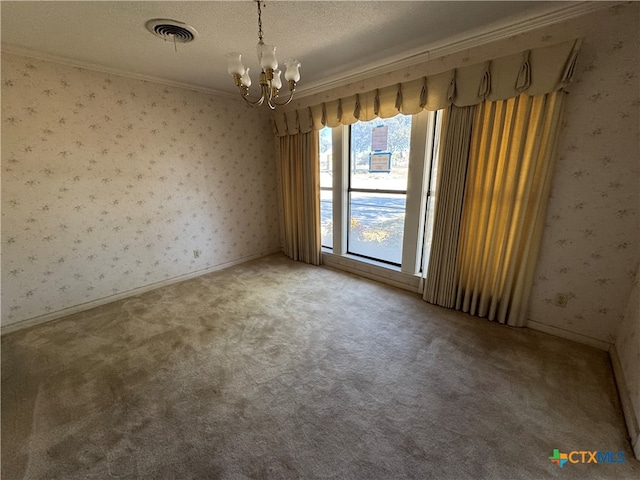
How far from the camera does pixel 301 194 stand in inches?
152

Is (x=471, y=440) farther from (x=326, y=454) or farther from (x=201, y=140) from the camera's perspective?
(x=201, y=140)

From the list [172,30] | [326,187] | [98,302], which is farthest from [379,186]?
[98,302]

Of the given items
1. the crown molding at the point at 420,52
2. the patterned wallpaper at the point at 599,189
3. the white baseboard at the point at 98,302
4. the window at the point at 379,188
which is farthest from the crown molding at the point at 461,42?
the white baseboard at the point at 98,302

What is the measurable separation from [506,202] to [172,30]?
9.43 ft

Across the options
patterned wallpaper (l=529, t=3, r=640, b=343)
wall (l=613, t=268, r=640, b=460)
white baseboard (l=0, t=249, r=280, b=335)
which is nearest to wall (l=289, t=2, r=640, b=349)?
patterned wallpaper (l=529, t=3, r=640, b=343)

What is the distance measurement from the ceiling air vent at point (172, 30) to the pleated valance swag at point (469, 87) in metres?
1.58

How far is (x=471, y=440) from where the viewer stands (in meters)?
1.39

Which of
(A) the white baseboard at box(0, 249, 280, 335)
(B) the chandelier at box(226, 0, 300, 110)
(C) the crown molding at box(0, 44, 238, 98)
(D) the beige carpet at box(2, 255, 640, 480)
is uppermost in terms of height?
(C) the crown molding at box(0, 44, 238, 98)

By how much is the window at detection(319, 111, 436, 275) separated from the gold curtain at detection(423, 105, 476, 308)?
25 centimetres

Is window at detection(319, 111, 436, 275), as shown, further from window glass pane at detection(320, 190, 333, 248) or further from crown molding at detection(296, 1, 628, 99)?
crown molding at detection(296, 1, 628, 99)

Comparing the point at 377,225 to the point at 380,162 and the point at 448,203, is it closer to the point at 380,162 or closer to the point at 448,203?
the point at 380,162

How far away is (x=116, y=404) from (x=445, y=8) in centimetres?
331

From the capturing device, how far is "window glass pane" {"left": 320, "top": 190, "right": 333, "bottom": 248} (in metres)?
3.79

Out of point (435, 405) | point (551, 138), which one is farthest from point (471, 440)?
point (551, 138)
